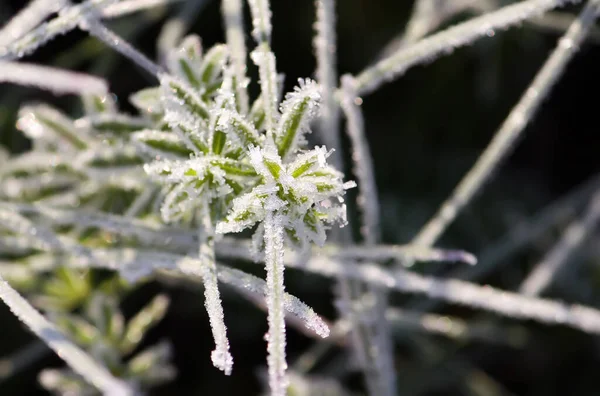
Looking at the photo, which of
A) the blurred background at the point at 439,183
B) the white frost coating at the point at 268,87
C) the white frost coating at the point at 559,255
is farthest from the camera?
the blurred background at the point at 439,183

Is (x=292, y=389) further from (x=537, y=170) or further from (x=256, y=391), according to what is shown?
(x=537, y=170)

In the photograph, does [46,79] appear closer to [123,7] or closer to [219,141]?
[123,7]

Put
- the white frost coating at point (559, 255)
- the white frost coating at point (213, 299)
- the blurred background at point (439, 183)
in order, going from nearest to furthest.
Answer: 1. the white frost coating at point (213, 299)
2. the white frost coating at point (559, 255)
3. the blurred background at point (439, 183)

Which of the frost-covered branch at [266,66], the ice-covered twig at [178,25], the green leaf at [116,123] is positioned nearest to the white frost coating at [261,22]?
the frost-covered branch at [266,66]

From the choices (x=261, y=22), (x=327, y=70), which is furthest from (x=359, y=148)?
(x=261, y=22)

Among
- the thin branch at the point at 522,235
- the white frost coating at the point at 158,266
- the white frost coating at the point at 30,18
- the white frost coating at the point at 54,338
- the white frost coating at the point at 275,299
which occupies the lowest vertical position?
the white frost coating at the point at 54,338

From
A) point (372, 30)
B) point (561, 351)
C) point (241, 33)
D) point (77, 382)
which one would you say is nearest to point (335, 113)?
point (241, 33)

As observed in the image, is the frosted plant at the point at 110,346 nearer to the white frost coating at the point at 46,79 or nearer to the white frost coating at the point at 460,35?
the white frost coating at the point at 46,79
